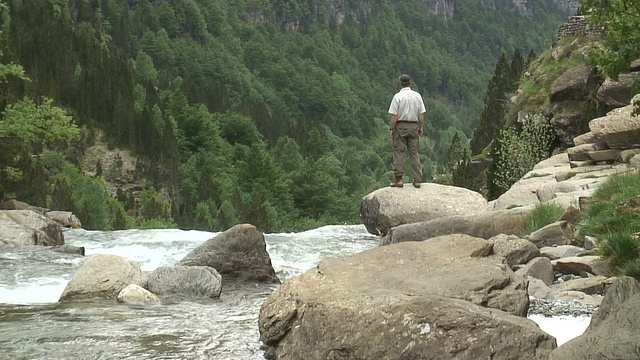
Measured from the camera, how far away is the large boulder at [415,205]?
18828mm

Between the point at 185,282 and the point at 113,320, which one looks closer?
the point at 113,320

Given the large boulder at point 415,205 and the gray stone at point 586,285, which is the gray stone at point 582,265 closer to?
the gray stone at point 586,285

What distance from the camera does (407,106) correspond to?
17.9m

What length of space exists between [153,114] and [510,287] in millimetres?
75958

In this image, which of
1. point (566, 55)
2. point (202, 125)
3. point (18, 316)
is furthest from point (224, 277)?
point (202, 125)

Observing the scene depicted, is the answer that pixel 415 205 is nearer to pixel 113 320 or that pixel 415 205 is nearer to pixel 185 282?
pixel 185 282

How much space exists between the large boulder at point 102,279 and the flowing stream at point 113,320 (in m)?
0.37

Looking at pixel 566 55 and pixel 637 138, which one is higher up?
pixel 566 55

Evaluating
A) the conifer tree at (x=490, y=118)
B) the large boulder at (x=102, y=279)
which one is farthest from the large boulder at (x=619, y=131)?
the conifer tree at (x=490, y=118)

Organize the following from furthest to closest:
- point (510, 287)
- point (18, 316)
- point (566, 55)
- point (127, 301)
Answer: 1. point (566, 55)
2. point (127, 301)
3. point (18, 316)
4. point (510, 287)

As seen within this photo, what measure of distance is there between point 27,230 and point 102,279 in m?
6.56

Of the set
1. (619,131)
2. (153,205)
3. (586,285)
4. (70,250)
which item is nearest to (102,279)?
(70,250)

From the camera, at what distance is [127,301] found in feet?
39.3

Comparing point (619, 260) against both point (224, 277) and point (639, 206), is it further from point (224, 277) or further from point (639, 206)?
point (224, 277)
